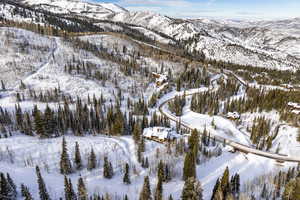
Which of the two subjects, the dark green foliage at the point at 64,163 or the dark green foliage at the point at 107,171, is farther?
the dark green foliage at the point at 107,171

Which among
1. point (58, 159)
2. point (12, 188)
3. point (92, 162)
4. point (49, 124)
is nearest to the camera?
point (12, 188)

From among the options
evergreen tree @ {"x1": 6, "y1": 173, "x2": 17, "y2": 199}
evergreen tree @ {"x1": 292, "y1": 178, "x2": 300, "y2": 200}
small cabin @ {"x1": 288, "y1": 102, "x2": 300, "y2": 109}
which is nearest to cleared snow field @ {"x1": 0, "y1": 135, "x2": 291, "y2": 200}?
evergreen tree @ {"x1": 6, "y1": 173, "x2": 17, "y2": 199}

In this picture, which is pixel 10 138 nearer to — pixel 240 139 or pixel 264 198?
pixel 264 198

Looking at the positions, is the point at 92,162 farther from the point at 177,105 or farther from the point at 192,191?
the point at 177,105

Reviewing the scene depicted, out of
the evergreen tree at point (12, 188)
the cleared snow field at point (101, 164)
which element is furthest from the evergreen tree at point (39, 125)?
the evergreen tree at point (12, 188)

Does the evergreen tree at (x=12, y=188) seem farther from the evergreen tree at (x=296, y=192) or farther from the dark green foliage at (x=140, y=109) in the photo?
the dark green foliage at (x=140, y=109)

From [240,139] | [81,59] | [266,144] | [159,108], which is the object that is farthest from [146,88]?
[266,144]

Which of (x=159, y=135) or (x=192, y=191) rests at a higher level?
(x=192, y=191)

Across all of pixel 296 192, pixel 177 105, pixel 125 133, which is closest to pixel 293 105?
→ pixel 177 105

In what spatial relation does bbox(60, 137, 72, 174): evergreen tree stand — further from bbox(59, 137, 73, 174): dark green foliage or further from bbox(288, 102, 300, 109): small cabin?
bbox(288, 102, 300, 109): small cabin

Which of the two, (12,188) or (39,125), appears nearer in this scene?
(12,188)

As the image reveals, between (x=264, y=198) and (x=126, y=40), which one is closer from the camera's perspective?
(x=264, y=198)
